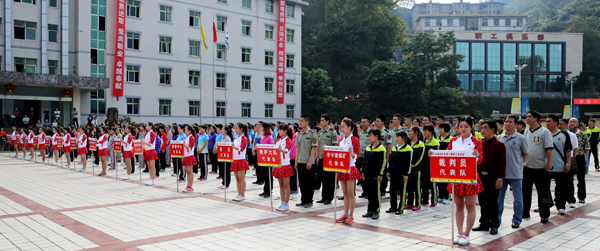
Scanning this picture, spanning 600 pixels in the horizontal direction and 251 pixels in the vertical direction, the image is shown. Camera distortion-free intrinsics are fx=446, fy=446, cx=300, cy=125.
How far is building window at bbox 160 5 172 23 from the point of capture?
36.9 m

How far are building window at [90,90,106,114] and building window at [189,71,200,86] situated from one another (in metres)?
7.56

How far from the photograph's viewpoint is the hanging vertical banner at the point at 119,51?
3350 cm

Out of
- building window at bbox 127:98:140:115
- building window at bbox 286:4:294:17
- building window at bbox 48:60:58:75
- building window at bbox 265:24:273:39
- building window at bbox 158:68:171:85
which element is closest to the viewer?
building window at bbox 48:60:58:75

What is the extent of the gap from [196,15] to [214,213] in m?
33.0

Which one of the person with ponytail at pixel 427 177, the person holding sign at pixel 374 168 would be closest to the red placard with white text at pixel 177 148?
the person holding sign at pixel 374 168

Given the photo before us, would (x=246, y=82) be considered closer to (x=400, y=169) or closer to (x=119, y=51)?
(x=119, y=51)

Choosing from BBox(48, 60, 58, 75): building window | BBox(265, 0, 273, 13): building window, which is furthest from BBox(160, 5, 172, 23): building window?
BBox(265, 0, 273, 13): building window

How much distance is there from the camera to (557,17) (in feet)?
294

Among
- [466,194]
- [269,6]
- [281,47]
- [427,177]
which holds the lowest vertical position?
[427,177]

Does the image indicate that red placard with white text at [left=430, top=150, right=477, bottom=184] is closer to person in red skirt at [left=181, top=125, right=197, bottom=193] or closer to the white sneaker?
the white sneaker

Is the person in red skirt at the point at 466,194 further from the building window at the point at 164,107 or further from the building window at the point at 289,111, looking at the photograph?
the building window at the point at 289,111

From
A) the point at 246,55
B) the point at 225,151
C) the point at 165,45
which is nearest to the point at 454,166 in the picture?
the point at 225,151

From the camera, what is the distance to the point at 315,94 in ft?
160

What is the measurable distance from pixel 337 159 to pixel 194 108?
109 ft
